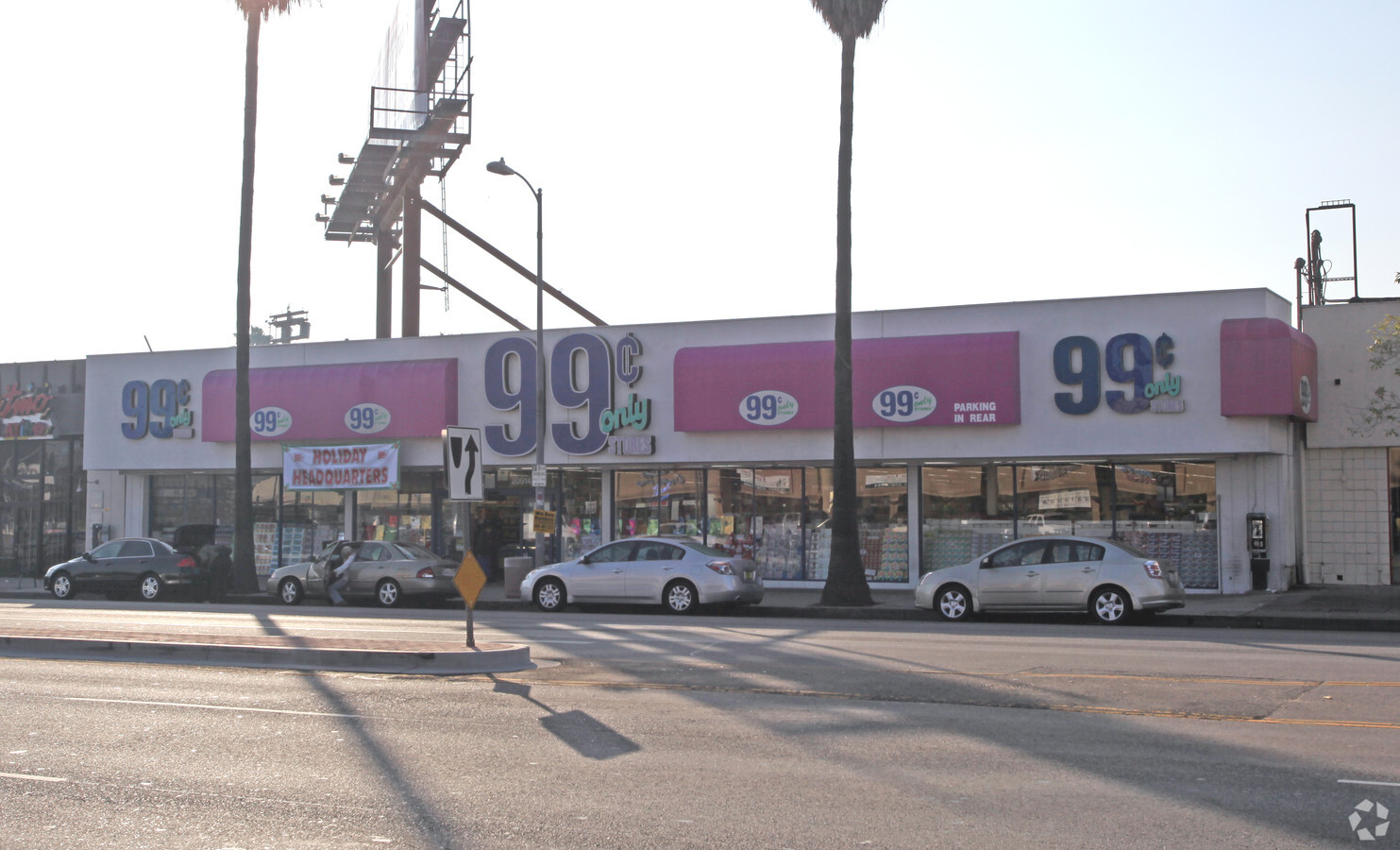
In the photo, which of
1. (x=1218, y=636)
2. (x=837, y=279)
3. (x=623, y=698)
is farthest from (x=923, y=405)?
(x=623, y=698)

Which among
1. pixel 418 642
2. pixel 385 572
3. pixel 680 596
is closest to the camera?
pixel 418 642

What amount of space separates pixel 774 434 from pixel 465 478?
40.6ft

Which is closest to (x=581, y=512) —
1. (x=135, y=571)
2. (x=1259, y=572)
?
(x=135, y=571)

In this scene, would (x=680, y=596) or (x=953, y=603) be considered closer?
(x=953, y=603)

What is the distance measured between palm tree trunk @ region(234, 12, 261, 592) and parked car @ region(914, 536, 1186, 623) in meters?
17.1

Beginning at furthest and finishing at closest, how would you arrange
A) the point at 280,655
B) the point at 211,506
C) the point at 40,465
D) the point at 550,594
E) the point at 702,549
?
the point at 40,465, the point at 211,506, the point at 550,594, the point at 702,549, the point at 280,655

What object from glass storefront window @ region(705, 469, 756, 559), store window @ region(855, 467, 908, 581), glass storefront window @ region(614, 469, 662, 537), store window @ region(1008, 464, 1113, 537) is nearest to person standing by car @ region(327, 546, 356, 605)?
glass storefront window @ region(614, 469, 662, 537)

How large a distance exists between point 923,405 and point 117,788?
61.9ft

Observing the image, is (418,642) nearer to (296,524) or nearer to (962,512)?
(962,512)

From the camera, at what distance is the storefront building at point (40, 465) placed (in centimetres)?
3619

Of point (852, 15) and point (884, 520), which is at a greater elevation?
point (852, 15)

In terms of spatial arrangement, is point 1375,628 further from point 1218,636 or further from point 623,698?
point 623,698

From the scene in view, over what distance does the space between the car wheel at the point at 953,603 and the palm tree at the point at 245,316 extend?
16.9m

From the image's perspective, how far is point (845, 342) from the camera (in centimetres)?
2345
